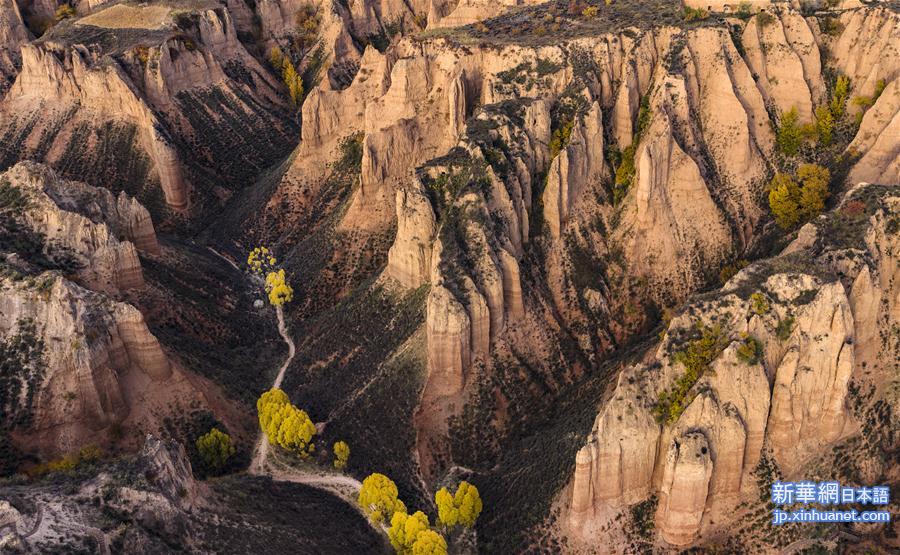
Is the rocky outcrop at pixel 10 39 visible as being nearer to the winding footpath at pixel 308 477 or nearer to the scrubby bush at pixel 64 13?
the scrubby bush at pixel 64 13

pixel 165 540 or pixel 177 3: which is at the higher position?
pixel 177 3

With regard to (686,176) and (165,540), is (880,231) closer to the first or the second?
(686,176)

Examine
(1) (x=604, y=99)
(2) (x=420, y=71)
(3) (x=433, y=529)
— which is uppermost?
(2) (x=420, y=71)

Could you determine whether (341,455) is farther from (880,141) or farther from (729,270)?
(880,141)

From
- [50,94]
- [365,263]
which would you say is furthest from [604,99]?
[50,94]

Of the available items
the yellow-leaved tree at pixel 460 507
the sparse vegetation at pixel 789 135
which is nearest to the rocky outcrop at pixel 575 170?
the sparse vegetation at pixel 789 135

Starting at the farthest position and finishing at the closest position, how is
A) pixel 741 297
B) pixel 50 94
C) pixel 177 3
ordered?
pixel 177 3
pixel 50 94
pixel 741 297

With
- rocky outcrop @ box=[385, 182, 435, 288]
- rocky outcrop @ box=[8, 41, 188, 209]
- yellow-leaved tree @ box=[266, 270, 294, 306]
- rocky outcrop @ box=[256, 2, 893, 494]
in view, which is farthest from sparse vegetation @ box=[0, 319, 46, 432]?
rocky outcrop @ box=[8, 41, 188, 209]

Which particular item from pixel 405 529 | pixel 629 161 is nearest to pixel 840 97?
pixel 629 161
